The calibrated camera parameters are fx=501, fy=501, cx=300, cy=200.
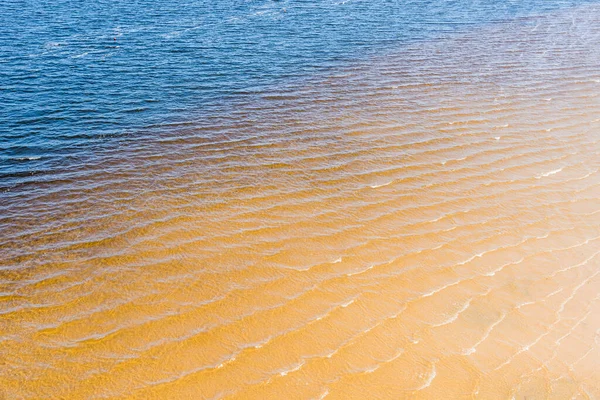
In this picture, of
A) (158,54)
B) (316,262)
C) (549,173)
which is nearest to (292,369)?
(316,262)

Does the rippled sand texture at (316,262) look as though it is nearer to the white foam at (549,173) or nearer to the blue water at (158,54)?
the white foam at (549,173)

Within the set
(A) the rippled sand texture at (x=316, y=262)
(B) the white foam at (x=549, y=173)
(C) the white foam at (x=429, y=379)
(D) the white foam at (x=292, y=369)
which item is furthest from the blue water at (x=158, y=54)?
(C) the white foam at (x=429, y=379)

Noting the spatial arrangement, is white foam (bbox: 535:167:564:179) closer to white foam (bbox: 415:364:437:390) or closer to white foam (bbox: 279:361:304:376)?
white foam (bbox: 415:364:437:390)

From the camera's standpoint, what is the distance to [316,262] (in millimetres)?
7219

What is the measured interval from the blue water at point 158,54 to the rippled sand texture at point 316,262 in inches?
61.7

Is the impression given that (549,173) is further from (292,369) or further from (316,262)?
(292,369)

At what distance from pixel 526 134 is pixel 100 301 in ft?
32.2

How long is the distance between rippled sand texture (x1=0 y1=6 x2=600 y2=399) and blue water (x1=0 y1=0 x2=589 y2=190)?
157cm

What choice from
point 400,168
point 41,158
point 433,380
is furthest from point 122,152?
point 433,380

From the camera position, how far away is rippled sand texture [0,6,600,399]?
548 cm

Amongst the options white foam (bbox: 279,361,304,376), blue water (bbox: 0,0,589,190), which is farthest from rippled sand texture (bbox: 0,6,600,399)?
blue water (bbox: 0,0,589,190)

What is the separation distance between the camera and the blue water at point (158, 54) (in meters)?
12.0

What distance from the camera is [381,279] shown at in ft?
22.6

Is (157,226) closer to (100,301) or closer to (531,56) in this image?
(100,301)
